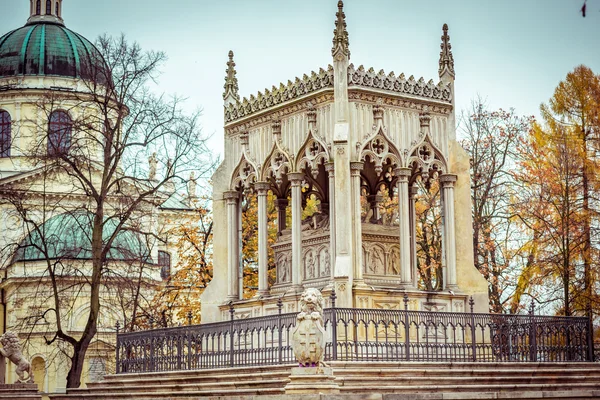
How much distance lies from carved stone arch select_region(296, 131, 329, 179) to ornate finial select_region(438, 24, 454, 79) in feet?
11.6

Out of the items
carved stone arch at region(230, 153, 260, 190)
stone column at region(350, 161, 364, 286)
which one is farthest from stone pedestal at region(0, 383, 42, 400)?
stone column at region(350, 161, 364, 286)

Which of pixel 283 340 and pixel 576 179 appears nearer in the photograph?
pixel 283 340

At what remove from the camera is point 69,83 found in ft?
198

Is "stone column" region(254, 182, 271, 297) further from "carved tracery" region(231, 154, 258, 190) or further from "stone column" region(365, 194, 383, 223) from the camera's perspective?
"stone column" region(365, 194, 383, 223)

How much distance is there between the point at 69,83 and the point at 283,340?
42.3 meters

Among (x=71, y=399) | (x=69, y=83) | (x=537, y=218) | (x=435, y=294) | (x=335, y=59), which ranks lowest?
(x=71, y=399)

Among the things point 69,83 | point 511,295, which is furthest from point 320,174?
point 69,83

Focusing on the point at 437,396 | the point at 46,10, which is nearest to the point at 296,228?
the point at 437,396

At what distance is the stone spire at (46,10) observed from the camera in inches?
Answer: 2584

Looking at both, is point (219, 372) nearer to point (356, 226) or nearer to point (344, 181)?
point (356, 226)

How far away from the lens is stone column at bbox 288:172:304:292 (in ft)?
73.6

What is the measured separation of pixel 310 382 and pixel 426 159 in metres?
7.79

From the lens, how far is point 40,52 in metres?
61.4

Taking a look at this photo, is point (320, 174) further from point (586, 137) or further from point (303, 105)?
point (586, 137)
